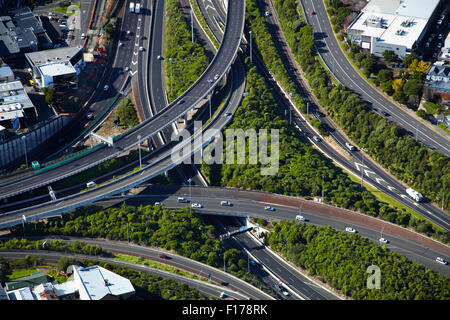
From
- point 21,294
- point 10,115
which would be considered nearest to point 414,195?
point 21,294

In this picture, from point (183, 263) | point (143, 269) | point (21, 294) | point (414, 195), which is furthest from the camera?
point (414, 195)

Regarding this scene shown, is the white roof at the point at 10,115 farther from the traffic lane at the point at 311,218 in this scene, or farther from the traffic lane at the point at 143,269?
the traffic lane at the point at 143,269

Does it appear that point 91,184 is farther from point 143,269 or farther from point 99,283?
point 99,283

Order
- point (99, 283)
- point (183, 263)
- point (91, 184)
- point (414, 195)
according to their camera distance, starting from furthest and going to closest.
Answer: point (414, 195) → point (91, 184) → point (183, 263) → point (99, 283)

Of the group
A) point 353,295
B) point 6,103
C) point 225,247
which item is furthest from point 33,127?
point 353,295

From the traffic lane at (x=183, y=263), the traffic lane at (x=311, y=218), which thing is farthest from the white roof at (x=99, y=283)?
the traffic lane at (x=311, y=218)

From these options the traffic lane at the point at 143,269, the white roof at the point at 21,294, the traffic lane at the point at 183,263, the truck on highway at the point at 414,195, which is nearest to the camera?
the white roof at the point at 21,294
